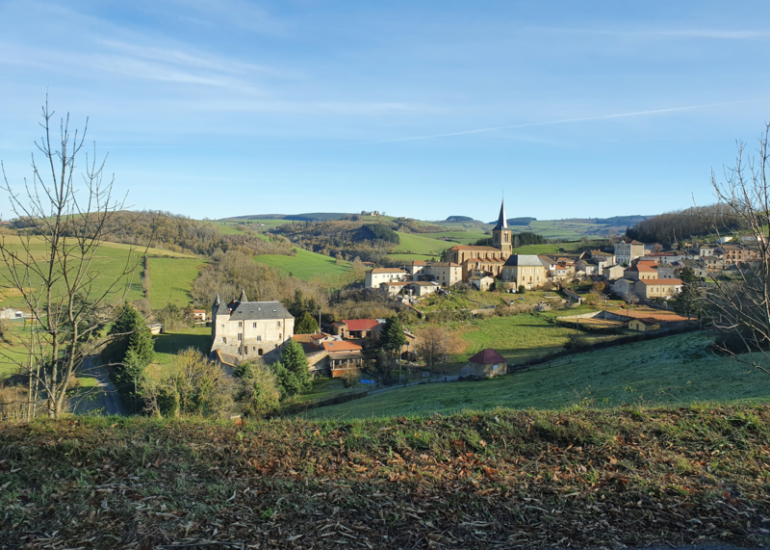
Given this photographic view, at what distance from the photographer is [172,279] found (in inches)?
2697

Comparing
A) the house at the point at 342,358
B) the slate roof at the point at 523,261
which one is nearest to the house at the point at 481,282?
the slate roof at the point at 523,261

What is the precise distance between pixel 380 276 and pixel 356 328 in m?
25.8

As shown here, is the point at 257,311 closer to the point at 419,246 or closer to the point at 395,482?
the point at 395,482

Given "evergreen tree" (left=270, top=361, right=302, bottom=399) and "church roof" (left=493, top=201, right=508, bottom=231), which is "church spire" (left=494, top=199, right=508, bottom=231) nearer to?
"church roof" (left=493, top=201, right=508, bottom=231)

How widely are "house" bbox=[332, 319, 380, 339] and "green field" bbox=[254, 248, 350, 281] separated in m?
33.4

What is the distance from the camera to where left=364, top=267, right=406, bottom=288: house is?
246 feet

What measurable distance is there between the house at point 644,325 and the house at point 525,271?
1061 inches

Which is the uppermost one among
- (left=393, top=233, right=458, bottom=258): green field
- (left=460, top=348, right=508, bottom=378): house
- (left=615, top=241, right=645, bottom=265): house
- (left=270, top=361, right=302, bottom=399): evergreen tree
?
(left=393, top=233, right=458, bottom=258): green field

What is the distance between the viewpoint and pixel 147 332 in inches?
1428

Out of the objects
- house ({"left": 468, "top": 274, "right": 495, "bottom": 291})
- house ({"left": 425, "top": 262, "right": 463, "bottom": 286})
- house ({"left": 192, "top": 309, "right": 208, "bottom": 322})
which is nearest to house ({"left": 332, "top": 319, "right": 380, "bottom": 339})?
house ({"left": 192, "top": 309, "right": 208, "bottom": 322})

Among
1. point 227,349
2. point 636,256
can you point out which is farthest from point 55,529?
point 636,256

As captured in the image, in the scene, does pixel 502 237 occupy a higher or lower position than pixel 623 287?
higher

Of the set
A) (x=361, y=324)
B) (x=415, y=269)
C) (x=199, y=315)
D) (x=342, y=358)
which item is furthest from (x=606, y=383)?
(x=415, y=269)

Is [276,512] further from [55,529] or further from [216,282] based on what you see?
[216,282]
